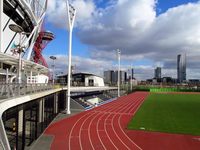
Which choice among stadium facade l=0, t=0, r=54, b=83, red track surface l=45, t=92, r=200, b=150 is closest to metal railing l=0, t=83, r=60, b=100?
red track surface l=45, t=92, r=200, b=150

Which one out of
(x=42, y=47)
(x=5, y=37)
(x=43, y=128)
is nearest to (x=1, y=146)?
(x=43, y=128)

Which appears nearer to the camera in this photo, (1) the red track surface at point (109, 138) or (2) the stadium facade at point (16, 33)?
(1) the red track surface at point (109, 138)

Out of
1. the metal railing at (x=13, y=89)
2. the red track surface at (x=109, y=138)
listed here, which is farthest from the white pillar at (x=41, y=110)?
the metal railing at (x=13, y=89)

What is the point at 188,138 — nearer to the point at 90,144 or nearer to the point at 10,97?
the point at 90,144

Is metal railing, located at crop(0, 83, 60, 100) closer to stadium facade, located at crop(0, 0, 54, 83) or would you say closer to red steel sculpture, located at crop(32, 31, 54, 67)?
stadium facade, located at crop(0, 0, 54, 83)

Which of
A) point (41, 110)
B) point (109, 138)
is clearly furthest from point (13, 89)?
point (109, 138)

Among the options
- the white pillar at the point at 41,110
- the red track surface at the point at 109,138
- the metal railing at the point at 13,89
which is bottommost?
the red track surface at the point at 109,138

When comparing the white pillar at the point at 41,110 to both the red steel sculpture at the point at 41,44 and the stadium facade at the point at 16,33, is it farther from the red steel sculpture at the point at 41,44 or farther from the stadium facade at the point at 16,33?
the red steel sculpture at the point at 41,44

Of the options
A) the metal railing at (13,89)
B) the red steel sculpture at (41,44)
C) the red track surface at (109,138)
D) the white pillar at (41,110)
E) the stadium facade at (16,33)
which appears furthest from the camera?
the red steel sculpture at (41,44)

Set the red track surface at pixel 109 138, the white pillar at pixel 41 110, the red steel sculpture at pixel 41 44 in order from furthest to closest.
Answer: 1. the red steel sculpture at pixel 41 44
2. the white pillar at pixel 41 110
3. the red track surface at pixel 109 138

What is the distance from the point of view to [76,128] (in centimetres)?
2758

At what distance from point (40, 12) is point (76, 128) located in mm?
39348

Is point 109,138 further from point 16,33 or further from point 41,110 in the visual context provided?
point 16,33

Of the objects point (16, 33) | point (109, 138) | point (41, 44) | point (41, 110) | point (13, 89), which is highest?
point (41, 44)
